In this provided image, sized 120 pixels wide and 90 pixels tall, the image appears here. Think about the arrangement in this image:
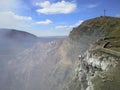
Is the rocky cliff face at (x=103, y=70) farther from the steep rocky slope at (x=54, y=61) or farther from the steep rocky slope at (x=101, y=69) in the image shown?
the steep rocky slope at (x=54, y=61)

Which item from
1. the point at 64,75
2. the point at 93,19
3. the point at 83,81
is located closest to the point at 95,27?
the point at 93,19

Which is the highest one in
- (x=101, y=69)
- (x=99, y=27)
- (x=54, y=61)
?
(x=99, y=27)

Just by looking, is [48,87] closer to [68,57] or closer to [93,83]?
[68,57]

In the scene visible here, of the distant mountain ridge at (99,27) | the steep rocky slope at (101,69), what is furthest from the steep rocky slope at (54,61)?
the steep rocky slope at (101,69)

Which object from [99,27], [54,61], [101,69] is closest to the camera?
[101,69]

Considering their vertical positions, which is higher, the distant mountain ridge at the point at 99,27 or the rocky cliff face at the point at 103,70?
the distant mountain ridge at the point at 99,27

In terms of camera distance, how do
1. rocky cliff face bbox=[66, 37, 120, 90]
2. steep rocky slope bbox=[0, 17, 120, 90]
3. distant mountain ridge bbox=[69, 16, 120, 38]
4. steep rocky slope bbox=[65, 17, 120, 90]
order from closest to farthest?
rocky cliff face bbox=[66, 37, 120, 90]
steep rocky slope bbox=[65, 17, 120, 90]
distant mountain ridge bbox=[69, 16, 120, 38]
steep rocky slope bbox=[0, 17, 120, 90]

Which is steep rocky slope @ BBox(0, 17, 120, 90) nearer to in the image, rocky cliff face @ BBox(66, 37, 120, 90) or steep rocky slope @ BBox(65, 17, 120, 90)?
steep rocky slope @ BBox(65, 17, 120, 90)

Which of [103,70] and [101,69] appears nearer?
[103,70]

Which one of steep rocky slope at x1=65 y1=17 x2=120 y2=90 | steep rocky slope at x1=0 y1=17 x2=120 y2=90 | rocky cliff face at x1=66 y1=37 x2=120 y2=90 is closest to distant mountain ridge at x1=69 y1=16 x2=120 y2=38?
steep rocky slope at x1=0 y1=17 x2=120 y2=90

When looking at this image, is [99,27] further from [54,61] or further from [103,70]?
[103,70]

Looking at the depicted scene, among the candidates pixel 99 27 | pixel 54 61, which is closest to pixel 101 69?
pixel 99 27
